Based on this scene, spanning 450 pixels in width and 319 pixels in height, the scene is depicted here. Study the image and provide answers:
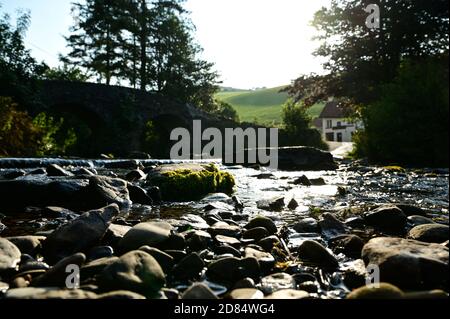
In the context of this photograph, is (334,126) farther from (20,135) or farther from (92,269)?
(92,269)

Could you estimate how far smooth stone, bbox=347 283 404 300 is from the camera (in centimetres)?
178

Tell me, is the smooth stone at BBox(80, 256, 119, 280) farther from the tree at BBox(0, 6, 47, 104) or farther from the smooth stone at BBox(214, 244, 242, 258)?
the tree at BBox(0, 6, 47, 104)

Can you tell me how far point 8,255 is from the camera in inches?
103

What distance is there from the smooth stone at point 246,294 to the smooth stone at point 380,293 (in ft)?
1.79

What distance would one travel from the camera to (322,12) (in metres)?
21.8

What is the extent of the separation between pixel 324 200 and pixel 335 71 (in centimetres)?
1782

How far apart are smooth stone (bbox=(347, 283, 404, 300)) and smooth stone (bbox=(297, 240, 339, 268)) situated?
0.85 m

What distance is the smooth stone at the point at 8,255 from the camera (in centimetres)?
250

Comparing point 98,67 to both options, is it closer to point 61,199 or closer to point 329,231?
point 61,199

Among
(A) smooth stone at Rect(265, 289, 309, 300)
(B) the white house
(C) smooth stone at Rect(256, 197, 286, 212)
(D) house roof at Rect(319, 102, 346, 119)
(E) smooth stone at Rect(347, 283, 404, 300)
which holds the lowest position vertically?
(C) smooth stone at Rect(256, 197, 286, 212)

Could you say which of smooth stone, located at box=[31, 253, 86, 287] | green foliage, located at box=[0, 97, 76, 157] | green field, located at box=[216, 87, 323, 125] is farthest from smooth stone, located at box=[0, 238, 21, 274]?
green field, located at box=[216, 87, 323, 125]

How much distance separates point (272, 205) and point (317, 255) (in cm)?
271

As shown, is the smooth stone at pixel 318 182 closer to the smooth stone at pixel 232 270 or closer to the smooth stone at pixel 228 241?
the smooth stone at pixel 228 241
